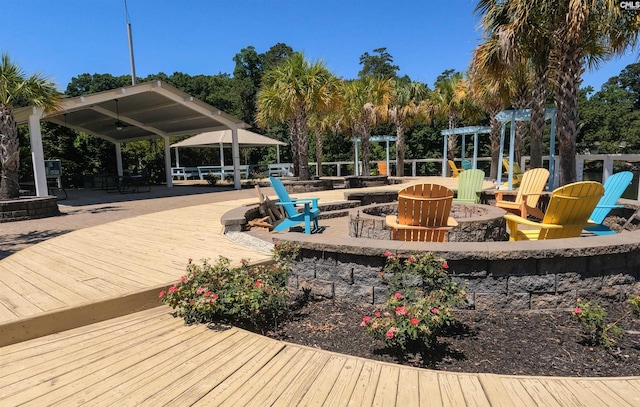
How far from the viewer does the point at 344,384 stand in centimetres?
191

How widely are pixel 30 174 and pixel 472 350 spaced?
66.5 ft

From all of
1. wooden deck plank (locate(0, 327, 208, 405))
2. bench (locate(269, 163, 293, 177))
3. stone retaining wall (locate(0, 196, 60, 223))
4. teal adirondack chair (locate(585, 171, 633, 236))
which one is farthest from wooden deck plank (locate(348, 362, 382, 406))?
bench (locate(269, 163, 293, 177))

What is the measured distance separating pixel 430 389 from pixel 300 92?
38.5 ft

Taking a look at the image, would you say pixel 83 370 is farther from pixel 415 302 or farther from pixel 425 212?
pixel 425 212

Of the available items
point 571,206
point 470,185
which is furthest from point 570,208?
point 470,185

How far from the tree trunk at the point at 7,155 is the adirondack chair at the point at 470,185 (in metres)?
9.60

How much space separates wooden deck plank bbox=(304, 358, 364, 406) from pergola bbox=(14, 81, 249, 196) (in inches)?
415

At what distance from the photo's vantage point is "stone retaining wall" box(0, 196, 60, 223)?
26.4 feet

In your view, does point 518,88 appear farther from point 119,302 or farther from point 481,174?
point 119,302

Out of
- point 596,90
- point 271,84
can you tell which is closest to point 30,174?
point 271,84

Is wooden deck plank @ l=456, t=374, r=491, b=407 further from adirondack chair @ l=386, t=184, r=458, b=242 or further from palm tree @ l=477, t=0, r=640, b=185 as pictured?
palm tree @ l=477, t=0, r=640, b=185

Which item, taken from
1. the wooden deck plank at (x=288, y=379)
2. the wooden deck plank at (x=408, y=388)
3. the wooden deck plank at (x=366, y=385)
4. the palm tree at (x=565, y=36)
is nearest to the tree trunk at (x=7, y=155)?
→ the wooden deck plank at (x=288, y=379)

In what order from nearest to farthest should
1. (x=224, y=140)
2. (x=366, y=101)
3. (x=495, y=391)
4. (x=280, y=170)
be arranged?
(x=495, y=391) → (x=366, y=101) → (x=224, y=140) → (x=280, y=170)

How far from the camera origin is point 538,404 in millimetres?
1723
